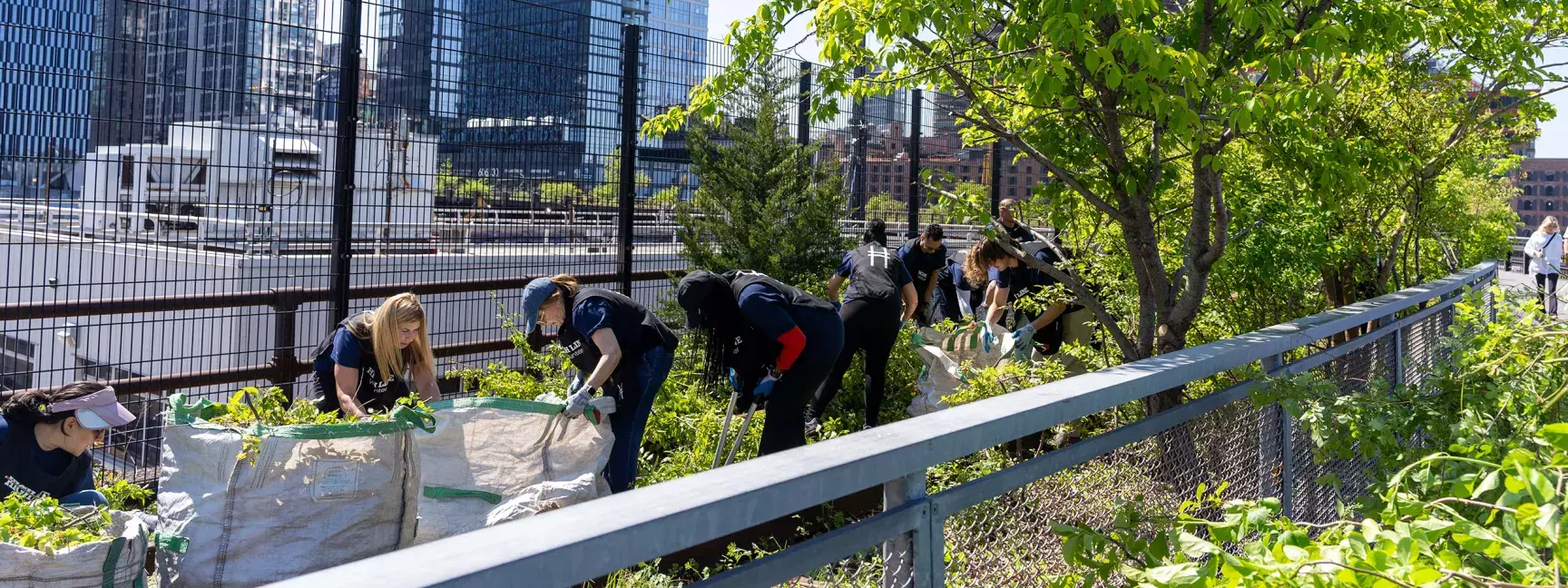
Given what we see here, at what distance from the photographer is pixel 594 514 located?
141cm

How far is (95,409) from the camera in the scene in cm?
546

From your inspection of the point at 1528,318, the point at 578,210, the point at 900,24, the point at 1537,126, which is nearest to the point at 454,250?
the point at 578,210

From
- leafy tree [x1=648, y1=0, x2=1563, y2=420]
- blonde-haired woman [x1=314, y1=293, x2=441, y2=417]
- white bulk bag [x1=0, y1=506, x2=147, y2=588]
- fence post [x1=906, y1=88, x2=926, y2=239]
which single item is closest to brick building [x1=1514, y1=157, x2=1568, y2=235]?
fence post [x1=906, y1=88, x2=926, y2=239]

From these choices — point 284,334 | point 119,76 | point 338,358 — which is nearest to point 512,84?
point 284,334

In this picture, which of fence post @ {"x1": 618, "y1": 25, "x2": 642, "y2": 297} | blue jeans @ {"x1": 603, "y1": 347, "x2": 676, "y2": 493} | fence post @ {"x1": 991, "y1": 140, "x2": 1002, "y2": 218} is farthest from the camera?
fence post @ {"x1": 991, "y1": 140, "x2": 1002, "y2": 218}

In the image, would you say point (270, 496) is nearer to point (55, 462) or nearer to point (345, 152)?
point (55, 462)

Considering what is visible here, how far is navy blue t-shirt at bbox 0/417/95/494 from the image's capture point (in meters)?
5.40

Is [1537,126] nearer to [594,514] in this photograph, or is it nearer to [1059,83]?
[1059,83]

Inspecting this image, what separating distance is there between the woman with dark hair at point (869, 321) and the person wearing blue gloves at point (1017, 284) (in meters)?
0.77

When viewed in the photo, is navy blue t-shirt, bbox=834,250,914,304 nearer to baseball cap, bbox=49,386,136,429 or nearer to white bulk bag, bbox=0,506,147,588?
baseball cap, bbox=49,386,136,429

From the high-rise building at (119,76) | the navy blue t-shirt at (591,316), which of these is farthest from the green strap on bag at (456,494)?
the high-rise building at (119,76)

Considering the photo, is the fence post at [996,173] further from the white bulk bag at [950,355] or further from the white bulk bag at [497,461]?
the white bulk bag at [497,461]

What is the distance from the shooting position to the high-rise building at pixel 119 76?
624 cm

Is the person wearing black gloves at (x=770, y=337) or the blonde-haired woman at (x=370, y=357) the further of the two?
the person wearing black gloves at (x=770, y=337)
